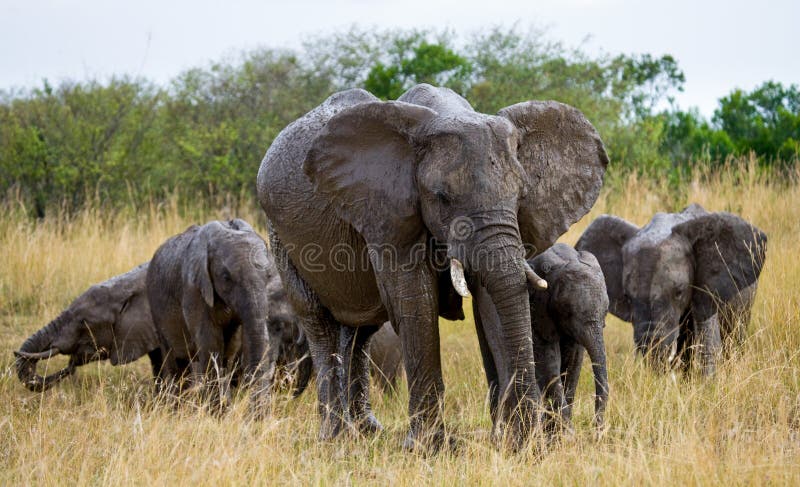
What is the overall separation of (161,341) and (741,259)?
4.66 m

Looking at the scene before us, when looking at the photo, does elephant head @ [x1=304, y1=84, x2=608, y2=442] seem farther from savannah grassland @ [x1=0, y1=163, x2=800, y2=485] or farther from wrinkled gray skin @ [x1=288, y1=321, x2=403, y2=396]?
wrinkled gray skin @ [x1=288, y1=321, x2=403, y2=396]

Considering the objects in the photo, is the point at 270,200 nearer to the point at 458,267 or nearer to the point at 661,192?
the point at 458,267

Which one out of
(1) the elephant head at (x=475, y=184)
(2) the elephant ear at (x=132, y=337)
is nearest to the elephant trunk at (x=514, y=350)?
(1) the elephant head at (x=475, y=184)

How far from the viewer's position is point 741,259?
8.34 m

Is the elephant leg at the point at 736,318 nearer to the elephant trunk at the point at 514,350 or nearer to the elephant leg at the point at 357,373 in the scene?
the elephant leg at the point at 357,373

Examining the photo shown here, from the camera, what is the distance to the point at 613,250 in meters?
8.91

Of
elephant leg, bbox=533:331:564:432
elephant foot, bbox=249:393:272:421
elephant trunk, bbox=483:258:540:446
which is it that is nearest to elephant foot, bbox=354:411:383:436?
elephant foot, bbox=249:393:272:421

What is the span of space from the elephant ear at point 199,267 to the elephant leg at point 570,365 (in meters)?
2.89

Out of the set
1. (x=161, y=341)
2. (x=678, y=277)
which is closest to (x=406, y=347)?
(x=678, y=277)

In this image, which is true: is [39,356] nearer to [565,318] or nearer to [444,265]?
[444,265]

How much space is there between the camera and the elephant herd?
537 centimetres

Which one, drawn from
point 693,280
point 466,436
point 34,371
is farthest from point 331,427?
point 34,371

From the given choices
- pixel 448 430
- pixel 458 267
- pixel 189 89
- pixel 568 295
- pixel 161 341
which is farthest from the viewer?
pixel 189 89

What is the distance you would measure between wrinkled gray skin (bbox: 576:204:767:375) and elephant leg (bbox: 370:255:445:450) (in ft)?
8.78
